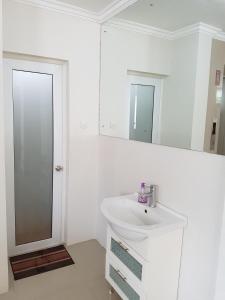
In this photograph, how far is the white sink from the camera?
1.47 metres

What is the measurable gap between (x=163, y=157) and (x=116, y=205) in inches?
22.3

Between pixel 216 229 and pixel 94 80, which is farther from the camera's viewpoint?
pixel 94 80

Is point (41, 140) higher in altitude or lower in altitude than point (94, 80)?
lower

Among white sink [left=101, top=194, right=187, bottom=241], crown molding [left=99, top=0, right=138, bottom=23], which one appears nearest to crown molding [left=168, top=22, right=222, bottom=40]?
crown molding [left=99, top=0, right=138, bottom=23]

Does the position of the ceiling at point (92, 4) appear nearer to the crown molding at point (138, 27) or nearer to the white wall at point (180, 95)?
the crown molding at point (138, 27)

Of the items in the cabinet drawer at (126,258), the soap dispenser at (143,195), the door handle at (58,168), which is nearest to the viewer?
the cabinet drawer at (126,258)

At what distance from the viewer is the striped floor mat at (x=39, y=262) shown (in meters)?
2.31

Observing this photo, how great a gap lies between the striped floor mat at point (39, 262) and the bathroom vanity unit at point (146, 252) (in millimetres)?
815

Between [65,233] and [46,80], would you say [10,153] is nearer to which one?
[46,80]

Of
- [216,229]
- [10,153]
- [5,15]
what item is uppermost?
[5,15]

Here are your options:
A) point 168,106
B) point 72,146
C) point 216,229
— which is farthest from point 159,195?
point 72,146

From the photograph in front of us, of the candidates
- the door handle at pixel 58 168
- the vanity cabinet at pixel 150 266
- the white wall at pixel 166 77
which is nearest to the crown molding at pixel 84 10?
the white wall at pixel 166 77

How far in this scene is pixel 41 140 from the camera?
2.55m

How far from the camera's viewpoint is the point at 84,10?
242 cm
